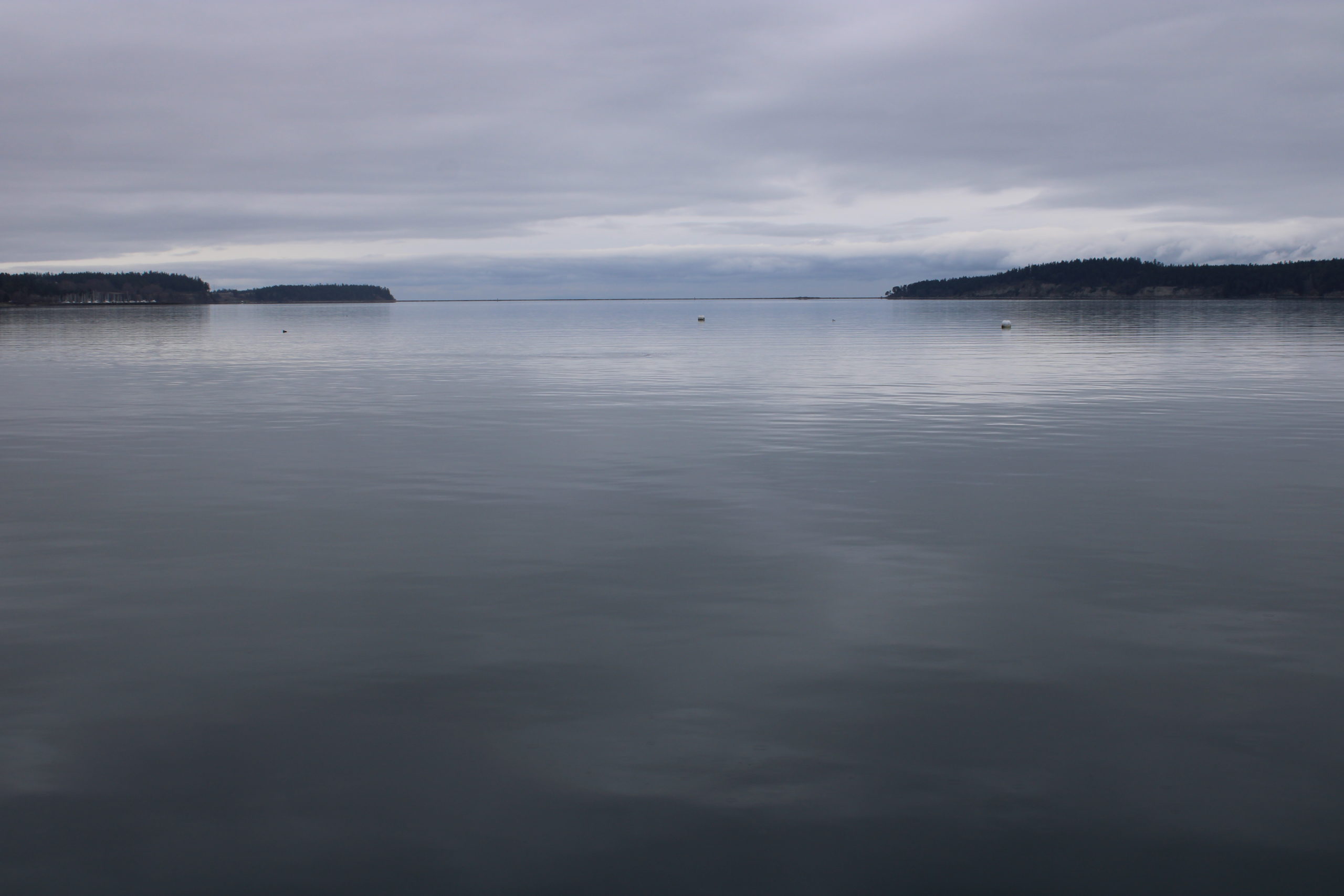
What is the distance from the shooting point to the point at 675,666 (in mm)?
10297

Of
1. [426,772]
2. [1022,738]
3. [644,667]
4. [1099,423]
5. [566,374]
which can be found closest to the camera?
[426,772]

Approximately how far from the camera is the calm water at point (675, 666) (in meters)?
7.18

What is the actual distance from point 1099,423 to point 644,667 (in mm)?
21977

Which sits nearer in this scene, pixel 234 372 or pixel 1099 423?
pixel 1099 423

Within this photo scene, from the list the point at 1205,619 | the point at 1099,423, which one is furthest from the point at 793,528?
the point at 1099,423

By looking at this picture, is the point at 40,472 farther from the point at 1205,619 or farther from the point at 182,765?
the point at 1205,619

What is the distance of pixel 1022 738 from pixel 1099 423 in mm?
21897

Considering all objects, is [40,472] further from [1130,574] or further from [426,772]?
[1130,574]

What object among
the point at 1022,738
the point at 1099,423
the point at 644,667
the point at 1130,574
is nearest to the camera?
the point at 1022,738

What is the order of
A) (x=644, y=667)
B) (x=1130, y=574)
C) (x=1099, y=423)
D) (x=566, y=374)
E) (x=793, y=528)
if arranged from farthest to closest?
(x=566, y=374) → (x=1099, y=423) → (x=793, y=528) → (x=1130, y=574) → (x=644, y=667)

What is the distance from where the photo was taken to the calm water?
7.18 metres

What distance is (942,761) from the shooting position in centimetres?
829

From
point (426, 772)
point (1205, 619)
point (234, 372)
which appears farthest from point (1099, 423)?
point (234, 372)

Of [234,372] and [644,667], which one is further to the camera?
[234,372]
